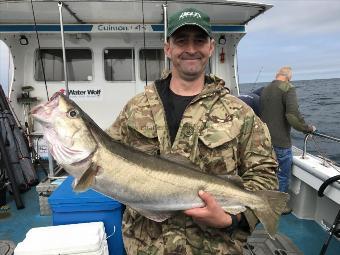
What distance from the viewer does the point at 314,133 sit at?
6.08 metres

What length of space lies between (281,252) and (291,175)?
2167 mm

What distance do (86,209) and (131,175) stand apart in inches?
76.8

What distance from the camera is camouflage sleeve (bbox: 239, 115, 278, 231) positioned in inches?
93.4

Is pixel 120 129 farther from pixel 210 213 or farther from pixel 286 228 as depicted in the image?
pixel 286 228

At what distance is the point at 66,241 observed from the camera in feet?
11.0

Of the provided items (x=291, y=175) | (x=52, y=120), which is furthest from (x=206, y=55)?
(x=291, y=175)

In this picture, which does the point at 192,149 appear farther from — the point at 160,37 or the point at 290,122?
the point at 160,37

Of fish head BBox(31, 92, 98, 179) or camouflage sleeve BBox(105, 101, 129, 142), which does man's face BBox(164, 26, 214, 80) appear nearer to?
camouflage sleeve BBox(105, 101, 129, 142)

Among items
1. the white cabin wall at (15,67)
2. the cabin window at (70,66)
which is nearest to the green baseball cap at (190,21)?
the cabin window at (70,66)

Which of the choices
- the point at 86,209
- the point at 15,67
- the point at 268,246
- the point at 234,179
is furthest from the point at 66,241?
the point at 15,67

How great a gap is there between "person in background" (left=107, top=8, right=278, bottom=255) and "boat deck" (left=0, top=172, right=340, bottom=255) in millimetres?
3370

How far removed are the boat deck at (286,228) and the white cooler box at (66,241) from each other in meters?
2.38

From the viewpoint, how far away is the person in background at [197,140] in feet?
7.66

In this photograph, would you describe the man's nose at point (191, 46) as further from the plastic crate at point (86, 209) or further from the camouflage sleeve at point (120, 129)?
the plastic crate at point (86, 209)
